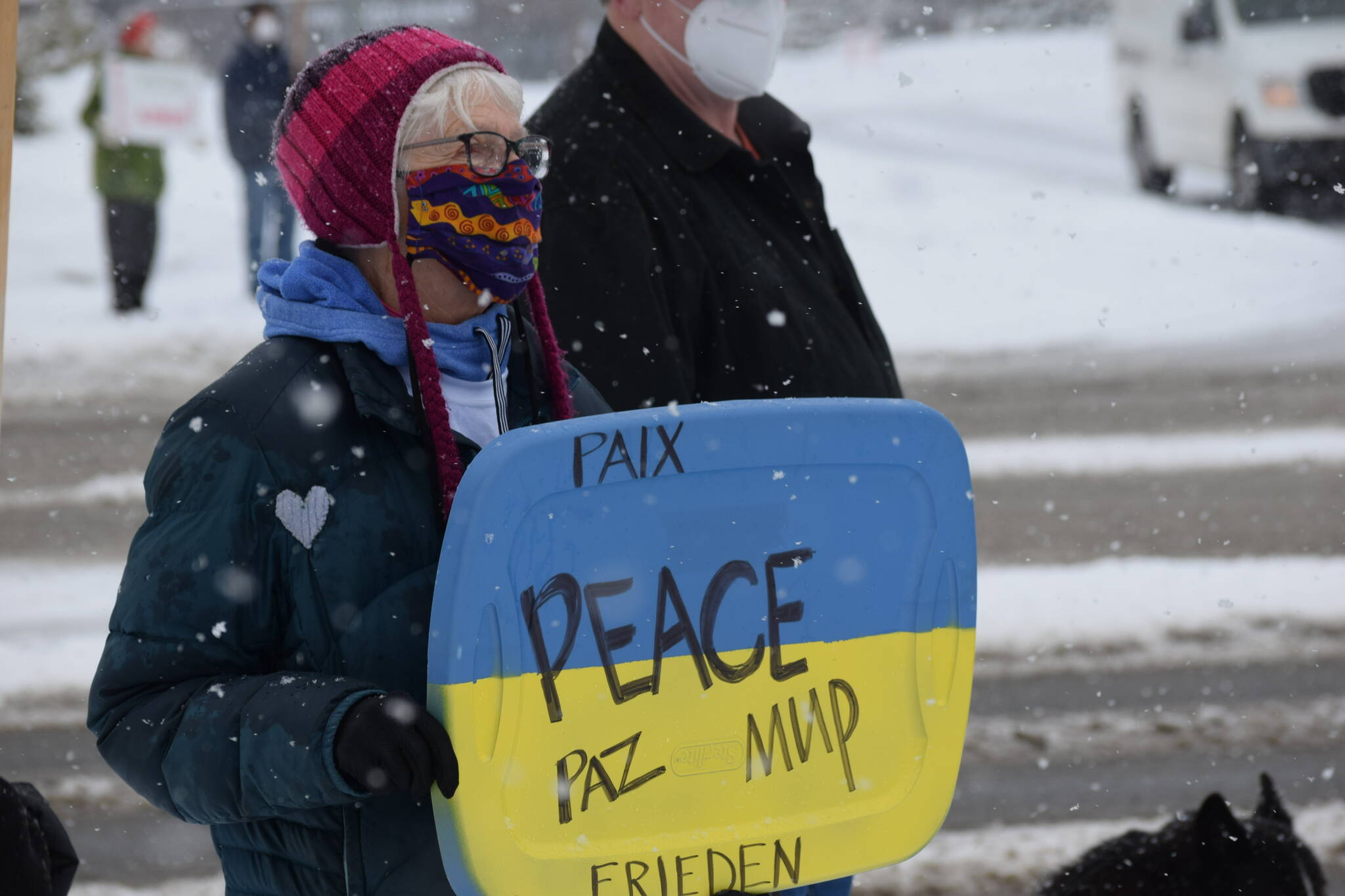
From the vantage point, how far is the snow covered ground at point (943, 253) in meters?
9.79

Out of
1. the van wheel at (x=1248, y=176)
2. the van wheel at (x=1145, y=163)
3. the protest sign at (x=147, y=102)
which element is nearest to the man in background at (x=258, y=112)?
the protest sign at (x=147, y=102)

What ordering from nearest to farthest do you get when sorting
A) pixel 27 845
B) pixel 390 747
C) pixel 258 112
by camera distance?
1. pixel 390 747
2. pixel 27 845
3. pixel 258 112

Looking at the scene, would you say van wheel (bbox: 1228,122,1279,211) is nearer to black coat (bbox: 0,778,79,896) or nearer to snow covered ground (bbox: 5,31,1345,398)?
snow covered ground (bbox: 5,31,1345,398)

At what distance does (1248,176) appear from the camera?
13.0 m

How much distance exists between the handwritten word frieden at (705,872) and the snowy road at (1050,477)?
1653mm

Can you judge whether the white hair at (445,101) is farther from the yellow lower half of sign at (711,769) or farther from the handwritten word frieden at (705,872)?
the handwritten word frieden at (705,872)

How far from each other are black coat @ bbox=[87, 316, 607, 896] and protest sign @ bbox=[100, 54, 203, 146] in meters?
9.94

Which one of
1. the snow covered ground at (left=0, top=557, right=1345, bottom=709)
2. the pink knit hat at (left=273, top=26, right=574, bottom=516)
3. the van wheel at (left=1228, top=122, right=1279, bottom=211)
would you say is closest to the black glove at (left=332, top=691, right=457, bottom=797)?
the pink knit hat at (left=273, top=26, right=574, bottom=516)

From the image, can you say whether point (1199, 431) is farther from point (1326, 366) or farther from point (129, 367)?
point (129, 367)

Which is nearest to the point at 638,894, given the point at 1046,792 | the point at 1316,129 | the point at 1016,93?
the point at 1046,792

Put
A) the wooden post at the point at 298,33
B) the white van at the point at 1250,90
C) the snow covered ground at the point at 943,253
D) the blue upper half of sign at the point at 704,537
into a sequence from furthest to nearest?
1. the white van at the point at 1250,90
2. the wooden post at the point at 298,33
3. the snow covered ground at the point at 943,253
4. the blue upper half of sign at the point at 704,537

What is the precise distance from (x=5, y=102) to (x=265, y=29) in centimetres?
914

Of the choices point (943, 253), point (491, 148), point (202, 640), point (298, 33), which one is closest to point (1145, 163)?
point (943, 253)

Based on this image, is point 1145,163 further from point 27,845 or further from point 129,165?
point 27,845
